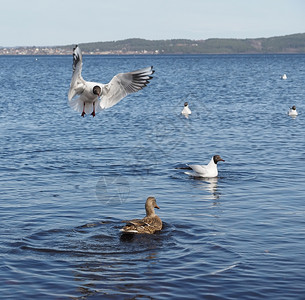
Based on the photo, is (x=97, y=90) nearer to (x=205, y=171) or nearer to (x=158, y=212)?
(x=158, y=212)

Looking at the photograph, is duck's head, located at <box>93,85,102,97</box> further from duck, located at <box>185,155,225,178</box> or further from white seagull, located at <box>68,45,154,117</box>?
duck, located at <box>185,155,225,178</box>

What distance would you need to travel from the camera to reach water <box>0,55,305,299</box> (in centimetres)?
1183

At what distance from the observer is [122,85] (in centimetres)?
1458

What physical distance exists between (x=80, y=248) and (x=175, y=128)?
75.9 feet

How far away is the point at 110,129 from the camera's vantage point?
35188 millimetres

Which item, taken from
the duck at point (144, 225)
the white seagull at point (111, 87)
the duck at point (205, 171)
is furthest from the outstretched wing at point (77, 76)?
the duck at point (205, 171)

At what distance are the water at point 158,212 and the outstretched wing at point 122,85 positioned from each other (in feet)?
10.6

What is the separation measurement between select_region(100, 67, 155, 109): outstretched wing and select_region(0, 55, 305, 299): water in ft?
10.6

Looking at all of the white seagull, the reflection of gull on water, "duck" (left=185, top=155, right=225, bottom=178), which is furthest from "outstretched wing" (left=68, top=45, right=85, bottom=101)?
"duck" (left=185, top=155, right=225, bottom=178)

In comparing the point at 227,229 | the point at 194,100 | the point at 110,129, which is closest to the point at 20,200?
the point at 227,229

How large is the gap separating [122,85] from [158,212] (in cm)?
410

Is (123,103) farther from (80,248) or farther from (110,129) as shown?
(80,248)

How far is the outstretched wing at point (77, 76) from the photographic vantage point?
13469 mm

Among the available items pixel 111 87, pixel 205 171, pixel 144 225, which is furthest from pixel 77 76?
pixel 205 171
